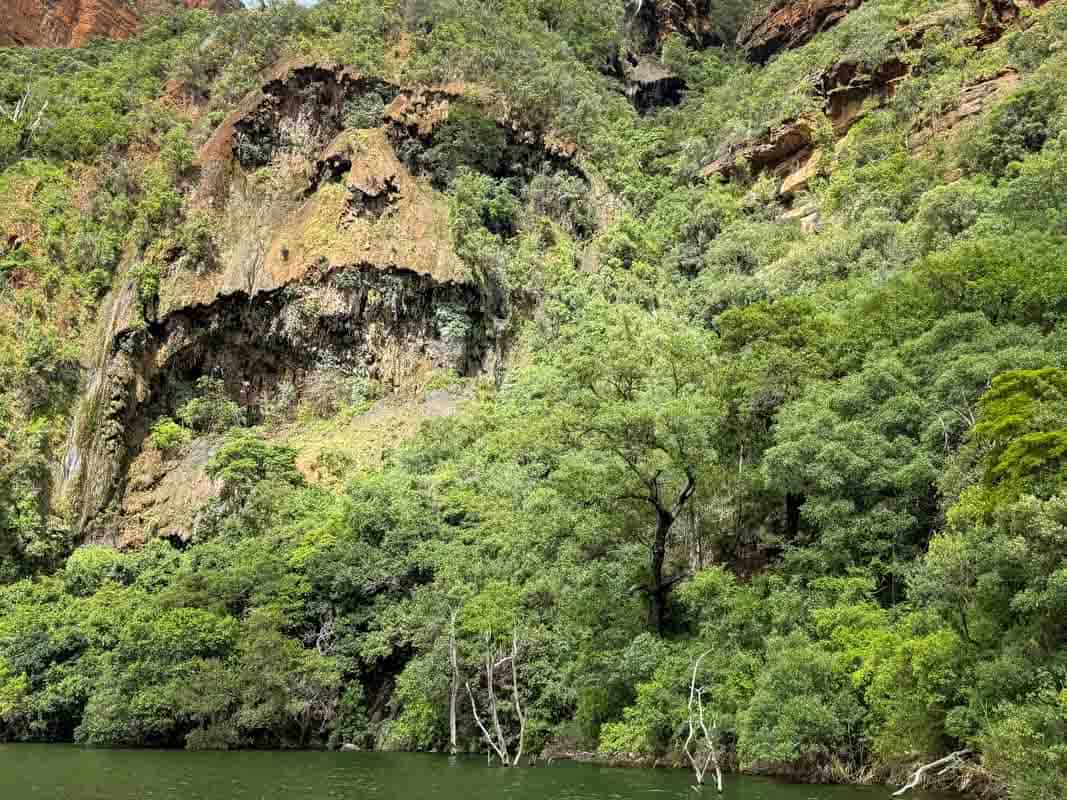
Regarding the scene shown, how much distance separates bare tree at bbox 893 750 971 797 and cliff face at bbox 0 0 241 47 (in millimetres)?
116189

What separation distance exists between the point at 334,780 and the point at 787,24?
91881 mm

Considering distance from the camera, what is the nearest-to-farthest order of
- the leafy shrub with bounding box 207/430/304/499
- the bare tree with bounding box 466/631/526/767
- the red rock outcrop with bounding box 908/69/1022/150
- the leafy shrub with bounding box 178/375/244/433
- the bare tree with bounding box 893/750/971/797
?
the bare tree with bounding box 893/750/971/797 → the bare tree with bounding box 466/631/526/767 → the leafy shrub with bounding box 207/430/304/499 → the red rock outcrop with bounding box 908/69/1022/150 → the leafy shrub with bounding box 178/375/244/433

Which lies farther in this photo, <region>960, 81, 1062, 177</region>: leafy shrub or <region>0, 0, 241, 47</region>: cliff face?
<region>0, 0, 241, 47</region>: cliff face

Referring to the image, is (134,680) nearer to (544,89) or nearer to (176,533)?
(176,533)

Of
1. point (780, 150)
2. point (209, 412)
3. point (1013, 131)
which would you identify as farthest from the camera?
point (780, 150)

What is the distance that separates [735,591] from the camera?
99.2ft

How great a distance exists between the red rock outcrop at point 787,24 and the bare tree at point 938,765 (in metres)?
83.0

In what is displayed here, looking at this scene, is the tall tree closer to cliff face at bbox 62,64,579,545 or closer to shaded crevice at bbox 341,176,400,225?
cliff face at bbox 62,64,579,545

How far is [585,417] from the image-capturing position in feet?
110

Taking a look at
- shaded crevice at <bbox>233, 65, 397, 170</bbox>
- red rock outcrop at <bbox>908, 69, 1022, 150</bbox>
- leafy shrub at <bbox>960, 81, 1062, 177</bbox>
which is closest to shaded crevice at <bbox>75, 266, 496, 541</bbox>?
shaded crevice at <bbox>233, 65, 397, 170</bbox>

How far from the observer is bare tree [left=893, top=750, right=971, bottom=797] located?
19953mm

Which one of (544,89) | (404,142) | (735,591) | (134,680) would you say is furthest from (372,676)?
(544,89)

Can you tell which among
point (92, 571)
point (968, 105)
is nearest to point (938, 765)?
point (92, 571)

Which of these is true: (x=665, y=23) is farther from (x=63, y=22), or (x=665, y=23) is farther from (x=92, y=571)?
(x=92, y=571)
